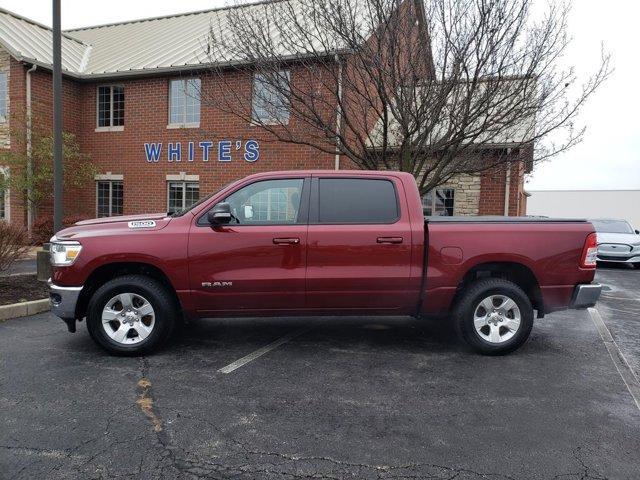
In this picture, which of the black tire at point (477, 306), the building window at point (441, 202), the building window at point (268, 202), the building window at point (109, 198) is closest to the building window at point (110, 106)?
the building window at point (109, 198)

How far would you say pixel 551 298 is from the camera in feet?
16.9

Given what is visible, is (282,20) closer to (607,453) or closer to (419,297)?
(419,297)

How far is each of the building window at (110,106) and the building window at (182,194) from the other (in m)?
2.78

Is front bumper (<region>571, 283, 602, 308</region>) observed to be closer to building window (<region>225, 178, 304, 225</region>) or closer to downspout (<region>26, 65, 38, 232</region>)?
building window (<region>225, 178, 304, 225</region>)

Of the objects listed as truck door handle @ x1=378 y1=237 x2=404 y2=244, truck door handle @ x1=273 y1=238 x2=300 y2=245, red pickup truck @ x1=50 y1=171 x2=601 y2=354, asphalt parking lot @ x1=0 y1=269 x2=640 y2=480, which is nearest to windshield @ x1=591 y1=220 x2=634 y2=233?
asphalt parking lot @ x1=0 y1=269 x2=640 y2=480

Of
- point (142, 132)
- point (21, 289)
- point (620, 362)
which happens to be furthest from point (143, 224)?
point (142, 132)

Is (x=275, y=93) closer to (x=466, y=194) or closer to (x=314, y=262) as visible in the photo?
(x=466, y=194)

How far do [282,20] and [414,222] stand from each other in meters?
6.73

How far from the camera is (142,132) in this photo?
15422 millimetres

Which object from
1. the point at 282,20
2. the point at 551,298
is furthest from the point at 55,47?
the point at 551,298

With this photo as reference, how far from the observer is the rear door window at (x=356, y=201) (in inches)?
200

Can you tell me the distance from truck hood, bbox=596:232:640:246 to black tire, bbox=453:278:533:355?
10870 mm

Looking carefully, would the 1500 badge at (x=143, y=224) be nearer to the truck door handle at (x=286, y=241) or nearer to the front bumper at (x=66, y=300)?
the front bumper at (x=66, y=300)

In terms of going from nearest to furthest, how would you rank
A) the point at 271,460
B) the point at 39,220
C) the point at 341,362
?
the point at 271,460 < the point at 341,362 < the point at 39,220
